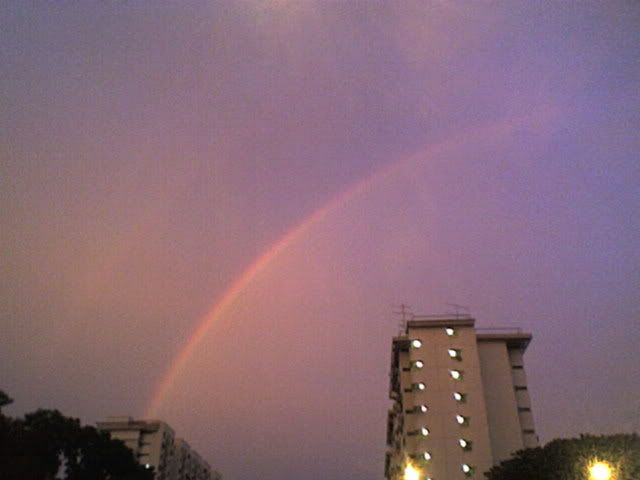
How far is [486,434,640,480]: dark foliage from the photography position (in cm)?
3784

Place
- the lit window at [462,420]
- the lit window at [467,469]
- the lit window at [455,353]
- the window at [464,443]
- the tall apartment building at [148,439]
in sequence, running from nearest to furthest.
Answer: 1. the lit window at [467,469]
2. the window at [464,443]
3. the lit window at [462,420]
4. the lit window at [455,353]
5. the tall apartment building at [148,439]

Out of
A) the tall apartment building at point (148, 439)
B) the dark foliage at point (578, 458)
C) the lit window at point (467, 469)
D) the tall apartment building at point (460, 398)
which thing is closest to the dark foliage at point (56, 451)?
the tall apartment building at point (460, 398)

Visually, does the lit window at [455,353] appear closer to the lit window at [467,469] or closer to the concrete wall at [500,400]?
the concrete wall at [500,400]

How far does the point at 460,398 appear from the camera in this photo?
207ft

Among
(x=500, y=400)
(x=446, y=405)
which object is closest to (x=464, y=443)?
Answer: (x=446, y=405)

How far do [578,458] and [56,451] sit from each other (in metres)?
40.7

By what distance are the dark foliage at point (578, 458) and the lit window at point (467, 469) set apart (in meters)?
14.9

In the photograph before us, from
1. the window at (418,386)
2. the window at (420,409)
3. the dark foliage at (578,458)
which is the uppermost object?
the window at (418,386)

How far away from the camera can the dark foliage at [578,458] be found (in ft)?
124

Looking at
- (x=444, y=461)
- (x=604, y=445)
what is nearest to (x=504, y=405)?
(x=444, y=461)

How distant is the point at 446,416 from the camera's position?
62406 millimetres

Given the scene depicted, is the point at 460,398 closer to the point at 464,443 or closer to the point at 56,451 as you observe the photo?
the point at 464,443

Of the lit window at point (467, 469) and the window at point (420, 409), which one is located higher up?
the window at point (420, 409)

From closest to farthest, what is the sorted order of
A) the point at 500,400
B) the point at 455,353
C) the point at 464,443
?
the point at 464,443
the point at 500,400
the point at 455,353
